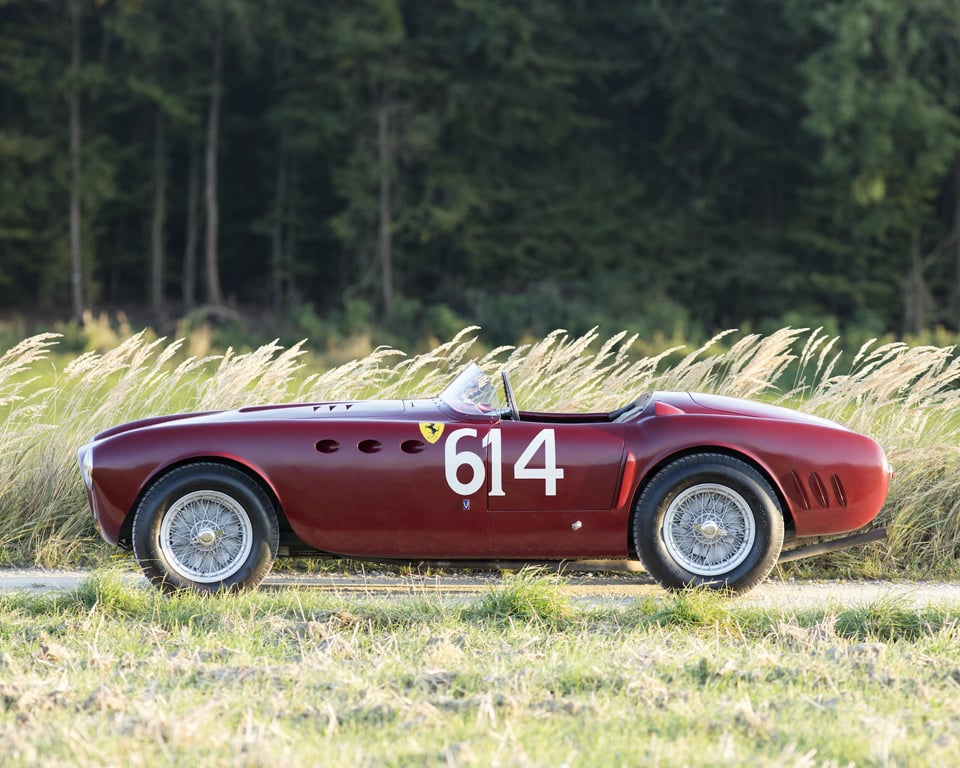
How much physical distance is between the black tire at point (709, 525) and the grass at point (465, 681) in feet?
1.26

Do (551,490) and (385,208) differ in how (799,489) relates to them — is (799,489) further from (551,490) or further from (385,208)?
(385,208)

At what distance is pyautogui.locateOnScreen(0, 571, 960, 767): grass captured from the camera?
449cm

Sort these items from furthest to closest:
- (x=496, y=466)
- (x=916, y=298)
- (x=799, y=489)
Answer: (x=916, y=298), (x=799, y=489), (x=496, y=466)

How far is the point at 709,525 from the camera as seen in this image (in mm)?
6980

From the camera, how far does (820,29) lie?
43438 millimetres

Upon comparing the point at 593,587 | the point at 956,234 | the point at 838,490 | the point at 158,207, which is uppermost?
the point at 158,207

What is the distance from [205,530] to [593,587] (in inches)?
82.5

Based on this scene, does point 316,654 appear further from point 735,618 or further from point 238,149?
point 238,149

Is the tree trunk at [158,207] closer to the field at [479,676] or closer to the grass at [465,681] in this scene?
the field at [479,676]

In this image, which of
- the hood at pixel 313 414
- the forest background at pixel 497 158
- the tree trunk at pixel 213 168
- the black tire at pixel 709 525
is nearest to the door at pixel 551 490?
the black tire at pixel 709 525

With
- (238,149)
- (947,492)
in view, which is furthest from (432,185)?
(947,492)

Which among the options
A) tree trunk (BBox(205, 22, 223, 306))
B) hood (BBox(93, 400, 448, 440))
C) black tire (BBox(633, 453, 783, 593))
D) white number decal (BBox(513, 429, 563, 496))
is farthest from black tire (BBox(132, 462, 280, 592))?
tree trunk (BBox(205, 22, 223, 306))

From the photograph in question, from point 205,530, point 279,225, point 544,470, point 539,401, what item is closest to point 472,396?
point 544,470

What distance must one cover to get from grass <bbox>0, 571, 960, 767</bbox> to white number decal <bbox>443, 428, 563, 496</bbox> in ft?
1.59
